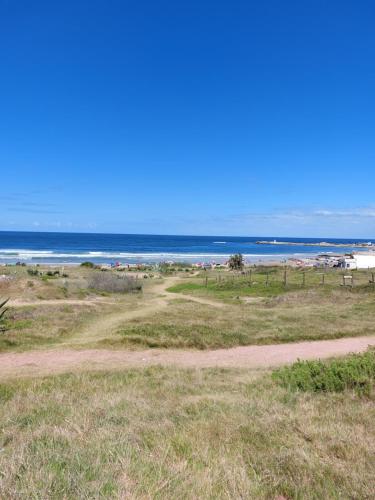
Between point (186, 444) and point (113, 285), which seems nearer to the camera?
point (186, 444)

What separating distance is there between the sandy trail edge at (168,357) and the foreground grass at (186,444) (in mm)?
3894

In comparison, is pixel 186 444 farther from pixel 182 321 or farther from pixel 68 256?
pixel 68 256

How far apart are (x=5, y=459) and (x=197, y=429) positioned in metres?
2.55

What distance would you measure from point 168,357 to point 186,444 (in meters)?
9.35

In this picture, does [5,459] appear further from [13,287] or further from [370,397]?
[13,287]

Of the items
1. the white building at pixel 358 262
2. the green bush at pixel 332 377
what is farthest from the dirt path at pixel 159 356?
the white building at pixel 358 262

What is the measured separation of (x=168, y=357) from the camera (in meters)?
14.1

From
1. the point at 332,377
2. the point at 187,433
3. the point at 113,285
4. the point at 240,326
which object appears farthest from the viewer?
the point at 113,285

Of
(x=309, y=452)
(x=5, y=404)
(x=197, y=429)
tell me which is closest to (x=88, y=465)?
(x=197, y=429)

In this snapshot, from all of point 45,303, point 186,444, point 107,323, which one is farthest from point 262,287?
point 186,444

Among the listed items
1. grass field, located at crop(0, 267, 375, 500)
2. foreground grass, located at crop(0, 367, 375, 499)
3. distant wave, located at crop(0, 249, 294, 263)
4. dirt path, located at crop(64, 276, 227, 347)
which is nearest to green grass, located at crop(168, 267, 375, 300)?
dirt path, located at crop(64, 276, 227, 347)

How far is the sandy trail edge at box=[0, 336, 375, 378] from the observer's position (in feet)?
40.4

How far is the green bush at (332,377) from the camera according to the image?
857 cm

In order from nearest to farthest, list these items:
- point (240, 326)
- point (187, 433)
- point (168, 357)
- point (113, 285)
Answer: point (187, 433) → point (168, 357) → point (240, 326) → point (113, 285)
